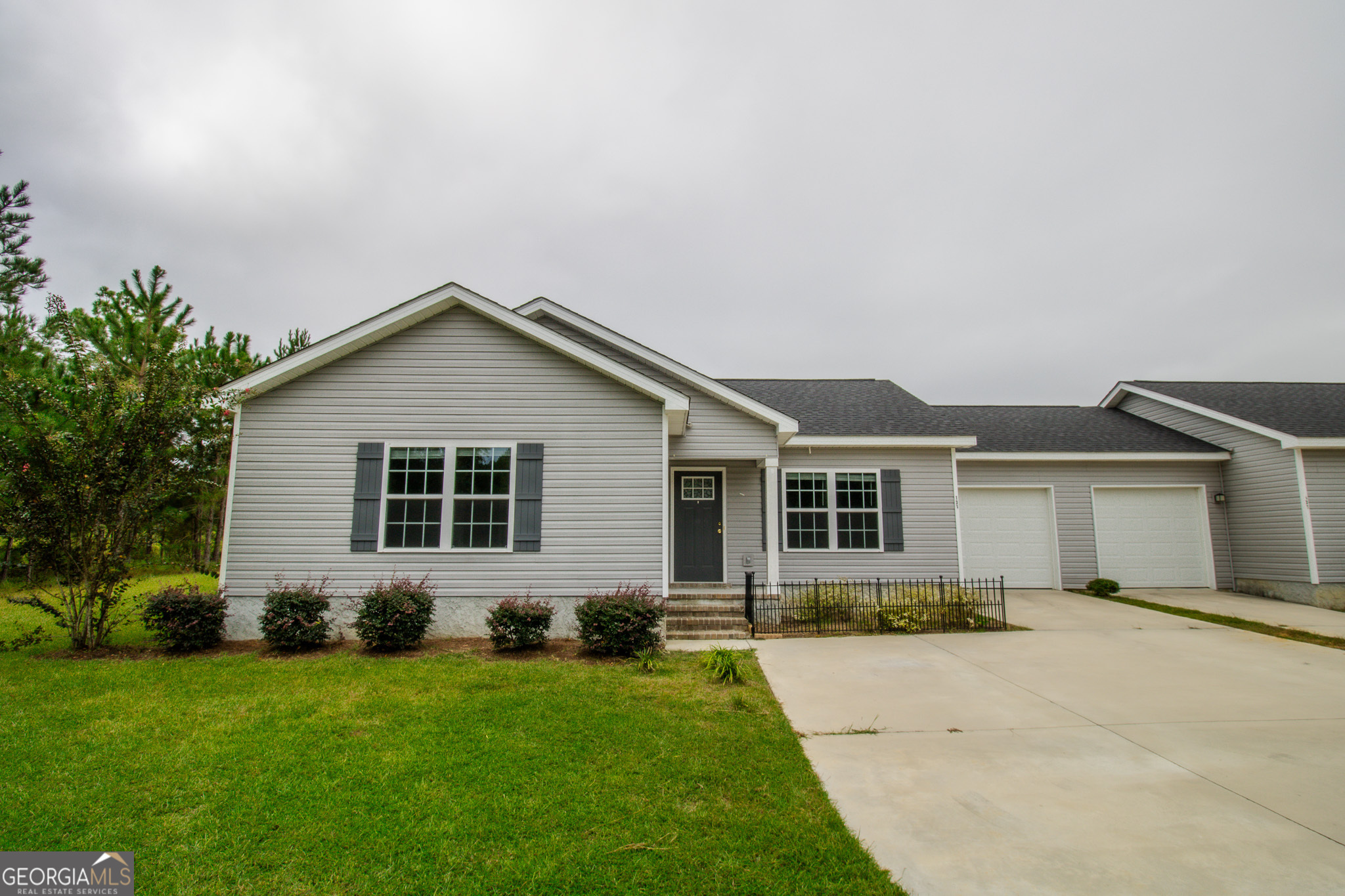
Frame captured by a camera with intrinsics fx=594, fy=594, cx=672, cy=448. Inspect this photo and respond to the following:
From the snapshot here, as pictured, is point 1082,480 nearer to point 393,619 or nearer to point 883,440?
point 883,440

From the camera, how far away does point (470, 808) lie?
3.69m

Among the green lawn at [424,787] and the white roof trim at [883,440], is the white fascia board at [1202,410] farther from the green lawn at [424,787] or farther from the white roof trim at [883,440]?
the green lawn at [424,787]

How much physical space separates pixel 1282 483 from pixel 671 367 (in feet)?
44.6

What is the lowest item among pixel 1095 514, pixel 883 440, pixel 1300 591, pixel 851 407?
pixel 1300 591

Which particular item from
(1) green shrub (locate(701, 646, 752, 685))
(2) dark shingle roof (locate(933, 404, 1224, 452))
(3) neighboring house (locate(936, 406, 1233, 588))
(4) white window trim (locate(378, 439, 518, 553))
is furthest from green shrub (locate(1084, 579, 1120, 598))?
(4) white window trim (locate(378, 439, 518, 553))

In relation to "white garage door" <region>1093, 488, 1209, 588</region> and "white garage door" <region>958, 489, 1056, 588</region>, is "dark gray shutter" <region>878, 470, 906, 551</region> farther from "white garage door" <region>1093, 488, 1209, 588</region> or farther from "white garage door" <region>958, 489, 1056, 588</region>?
"white garage door" <region>1093, 488, 1209, 588</region>

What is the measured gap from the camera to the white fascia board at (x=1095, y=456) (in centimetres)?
1399

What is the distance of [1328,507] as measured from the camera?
12531 mm

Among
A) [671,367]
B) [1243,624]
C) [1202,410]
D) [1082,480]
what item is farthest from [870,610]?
[1202,410]

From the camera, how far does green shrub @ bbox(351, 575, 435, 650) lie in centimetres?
791

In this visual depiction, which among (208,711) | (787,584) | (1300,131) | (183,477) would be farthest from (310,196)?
(1300,131)

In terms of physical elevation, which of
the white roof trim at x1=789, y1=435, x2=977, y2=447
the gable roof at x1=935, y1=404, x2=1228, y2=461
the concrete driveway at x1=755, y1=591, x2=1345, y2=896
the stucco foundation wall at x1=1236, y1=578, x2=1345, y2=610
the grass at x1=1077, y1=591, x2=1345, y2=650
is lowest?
the concrete driveway at x1=755, y1=591, x2=1345, y2=896

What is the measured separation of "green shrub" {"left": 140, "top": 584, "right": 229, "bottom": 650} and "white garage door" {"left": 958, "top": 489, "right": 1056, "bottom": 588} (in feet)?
47.7

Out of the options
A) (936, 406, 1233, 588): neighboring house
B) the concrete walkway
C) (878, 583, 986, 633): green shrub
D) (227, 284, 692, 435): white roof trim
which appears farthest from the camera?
(936, 406, 1233, 588): neighboring house
